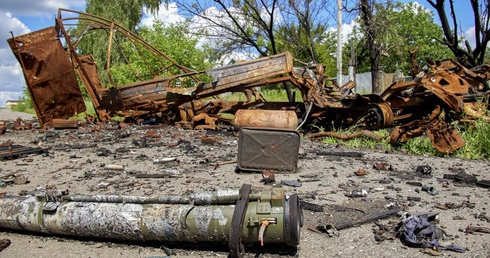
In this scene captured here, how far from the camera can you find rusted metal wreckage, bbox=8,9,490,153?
293 inches

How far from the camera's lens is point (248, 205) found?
Result: 3123mm

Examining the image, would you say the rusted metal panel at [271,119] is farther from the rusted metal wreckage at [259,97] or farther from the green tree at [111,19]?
the green tree at [111,19]

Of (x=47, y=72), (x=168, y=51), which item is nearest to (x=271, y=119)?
(x=47, y=72)

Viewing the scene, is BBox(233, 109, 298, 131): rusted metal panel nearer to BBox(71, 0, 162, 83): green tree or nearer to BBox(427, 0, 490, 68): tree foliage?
BBox(427, 0, 490, 68): tree foliage

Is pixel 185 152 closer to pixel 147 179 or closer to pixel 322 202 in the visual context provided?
pixel 147 179

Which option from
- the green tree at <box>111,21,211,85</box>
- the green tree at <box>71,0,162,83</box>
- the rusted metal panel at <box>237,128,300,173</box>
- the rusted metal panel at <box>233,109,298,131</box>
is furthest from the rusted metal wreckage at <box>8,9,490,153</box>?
the green tree at <box>71,0,162,83</box>

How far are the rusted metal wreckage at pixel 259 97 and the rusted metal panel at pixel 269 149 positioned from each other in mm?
1933

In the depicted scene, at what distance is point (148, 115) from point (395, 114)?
6525mm

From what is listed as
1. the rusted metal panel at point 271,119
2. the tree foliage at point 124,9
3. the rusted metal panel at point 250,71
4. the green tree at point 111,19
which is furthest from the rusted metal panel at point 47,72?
the tree foliage at point 124,9

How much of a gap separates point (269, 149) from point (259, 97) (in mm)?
5332

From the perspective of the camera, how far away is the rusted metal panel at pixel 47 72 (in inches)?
401

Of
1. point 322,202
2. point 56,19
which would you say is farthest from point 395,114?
point 56,19

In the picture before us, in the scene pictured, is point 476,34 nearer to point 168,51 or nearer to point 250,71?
point 250,71

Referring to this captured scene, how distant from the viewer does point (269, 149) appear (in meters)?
5.37
